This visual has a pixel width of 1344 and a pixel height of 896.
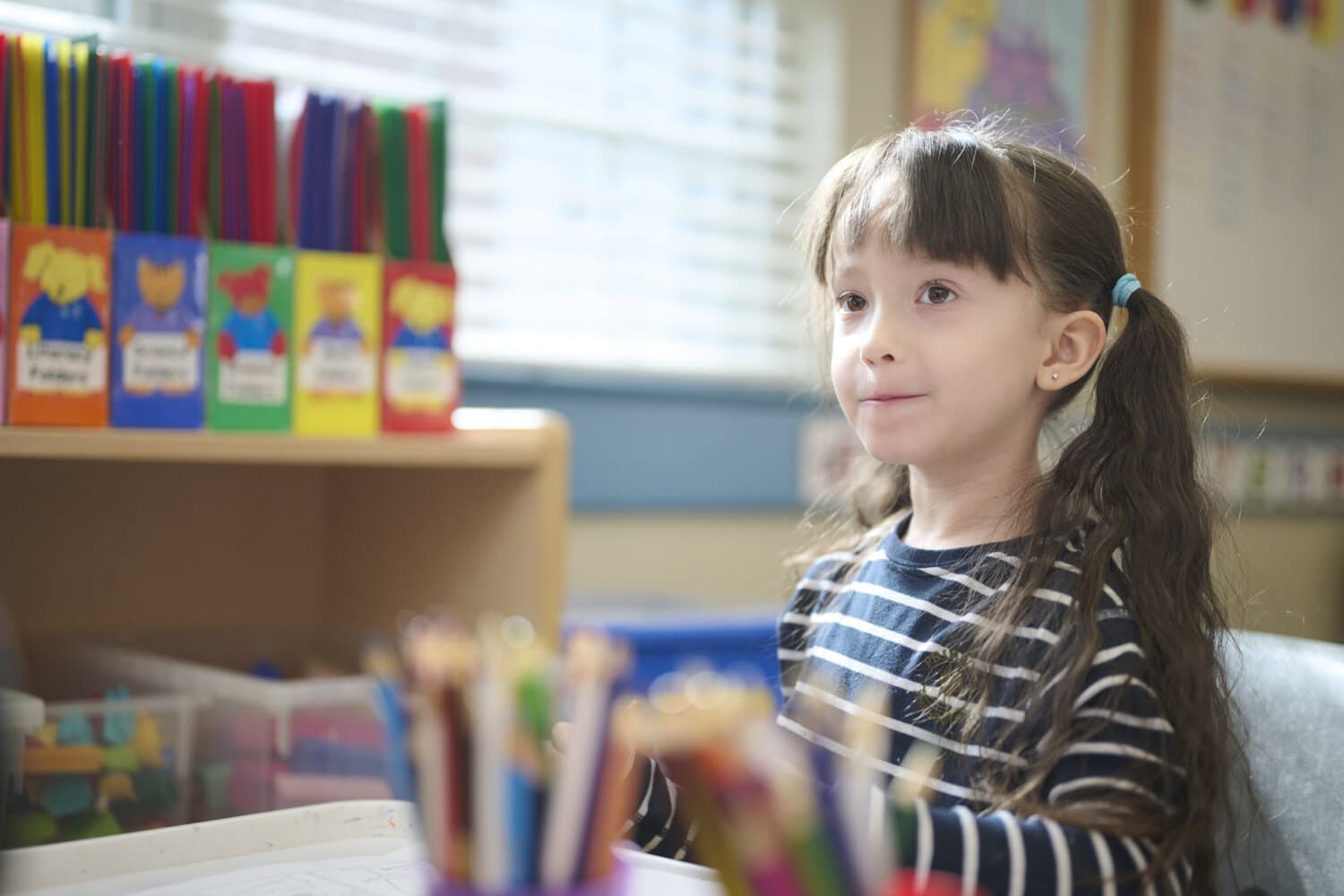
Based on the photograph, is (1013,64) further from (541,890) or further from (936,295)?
(541,890)

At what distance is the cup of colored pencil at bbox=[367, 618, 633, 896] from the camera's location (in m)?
0.38

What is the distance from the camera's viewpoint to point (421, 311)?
1.21 metres

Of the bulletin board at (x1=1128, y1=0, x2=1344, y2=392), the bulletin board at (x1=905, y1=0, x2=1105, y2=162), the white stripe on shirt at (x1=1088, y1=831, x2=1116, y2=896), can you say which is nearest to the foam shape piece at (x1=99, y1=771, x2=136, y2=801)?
the white stripe on shirt at (x1=1088, y1=831, x2=1116, y2=896)

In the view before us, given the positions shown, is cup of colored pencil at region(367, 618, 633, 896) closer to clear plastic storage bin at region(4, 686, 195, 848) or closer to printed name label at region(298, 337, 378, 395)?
clear plastic storage bin at region(4, 686, 195, 848)

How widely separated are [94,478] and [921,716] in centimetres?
90

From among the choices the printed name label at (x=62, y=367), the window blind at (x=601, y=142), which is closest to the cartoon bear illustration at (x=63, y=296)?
the printed name label at (x=62, y=367)

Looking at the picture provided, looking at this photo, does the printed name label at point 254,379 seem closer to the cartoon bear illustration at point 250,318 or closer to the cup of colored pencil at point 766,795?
the cartoon bear illustration at point 250,318

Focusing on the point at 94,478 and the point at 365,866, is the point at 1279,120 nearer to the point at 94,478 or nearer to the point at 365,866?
the point at 94,478

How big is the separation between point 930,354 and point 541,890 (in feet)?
1.78

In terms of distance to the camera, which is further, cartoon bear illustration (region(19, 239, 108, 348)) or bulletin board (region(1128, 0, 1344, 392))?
bulletin board (region(1128, 0, 1344, 392))

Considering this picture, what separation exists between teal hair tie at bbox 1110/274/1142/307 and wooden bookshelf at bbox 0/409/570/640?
539 mm

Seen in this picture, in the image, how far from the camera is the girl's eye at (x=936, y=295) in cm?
86

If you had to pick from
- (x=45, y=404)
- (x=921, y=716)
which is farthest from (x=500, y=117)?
(x=921, y=716)

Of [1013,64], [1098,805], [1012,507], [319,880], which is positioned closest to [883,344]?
[1012,507]
